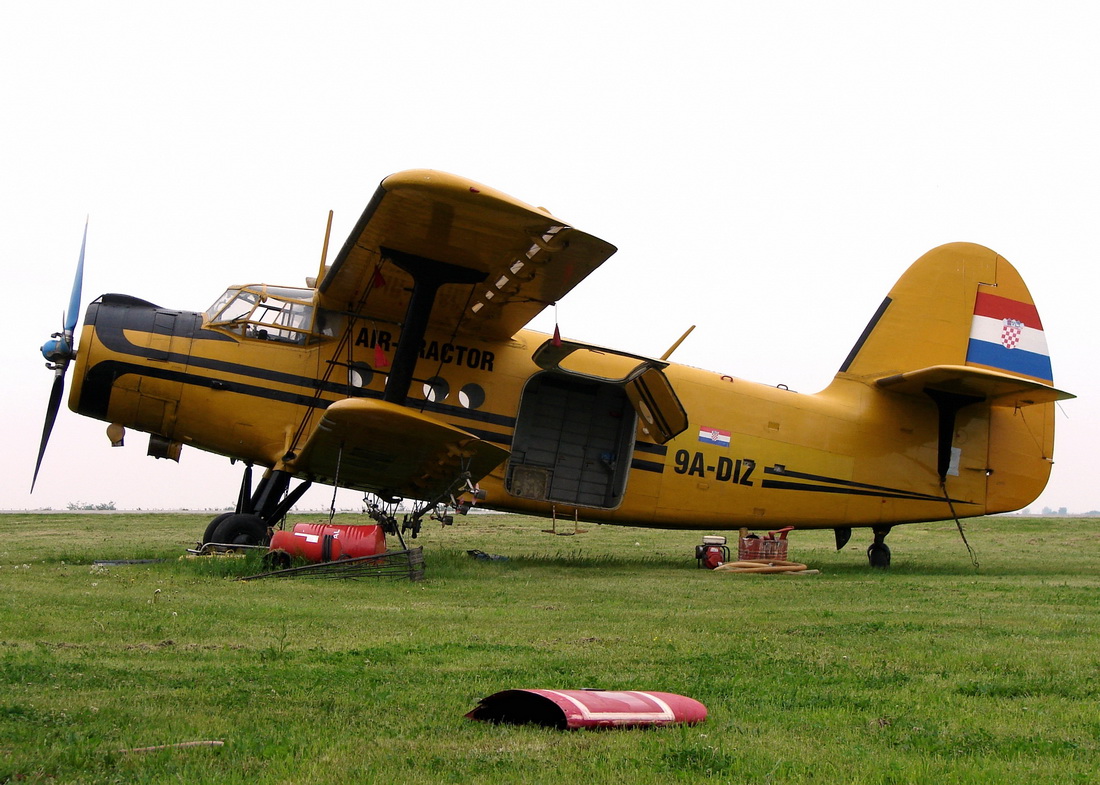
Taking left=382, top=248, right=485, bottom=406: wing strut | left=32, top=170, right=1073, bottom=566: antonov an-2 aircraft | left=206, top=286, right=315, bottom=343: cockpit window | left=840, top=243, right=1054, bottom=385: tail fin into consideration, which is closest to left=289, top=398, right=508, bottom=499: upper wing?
left=32, top=170, right=1073, bottom=566: antonov an-2 aircraft

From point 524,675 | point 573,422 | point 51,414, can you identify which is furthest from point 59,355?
point 524,675

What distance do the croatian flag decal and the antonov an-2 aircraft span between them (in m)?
0.03

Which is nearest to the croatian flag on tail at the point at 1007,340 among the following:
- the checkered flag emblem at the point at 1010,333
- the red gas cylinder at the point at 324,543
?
the checkered flag emblem at the point at 1010,333

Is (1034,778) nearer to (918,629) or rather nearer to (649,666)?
(649,666)

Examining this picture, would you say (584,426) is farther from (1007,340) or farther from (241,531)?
(1007,340)

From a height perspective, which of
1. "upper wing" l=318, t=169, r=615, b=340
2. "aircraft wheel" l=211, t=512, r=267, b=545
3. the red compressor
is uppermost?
"upper wing" l=318, t=169, r=615, b=340

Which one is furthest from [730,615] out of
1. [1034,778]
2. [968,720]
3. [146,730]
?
[146,730]

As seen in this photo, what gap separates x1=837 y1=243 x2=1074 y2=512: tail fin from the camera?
16.9 metres

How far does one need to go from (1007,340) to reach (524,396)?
8.95m

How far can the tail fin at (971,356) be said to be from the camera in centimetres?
1694

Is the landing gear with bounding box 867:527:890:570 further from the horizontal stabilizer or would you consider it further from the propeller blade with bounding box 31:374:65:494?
the propeller blade with bounding box 31:374:65:494

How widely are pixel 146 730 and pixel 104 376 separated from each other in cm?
1025

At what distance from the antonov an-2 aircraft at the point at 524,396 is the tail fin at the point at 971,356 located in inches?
1.5

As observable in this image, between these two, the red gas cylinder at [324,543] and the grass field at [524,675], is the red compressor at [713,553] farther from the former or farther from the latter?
the red gas cylinder at [324,543]
